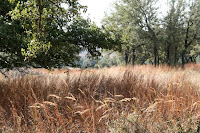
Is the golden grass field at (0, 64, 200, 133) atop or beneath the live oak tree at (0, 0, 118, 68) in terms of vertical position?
beneath

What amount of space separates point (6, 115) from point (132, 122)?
8.08 ft

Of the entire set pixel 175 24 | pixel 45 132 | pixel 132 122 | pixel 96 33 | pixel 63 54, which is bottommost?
pixel 45 132

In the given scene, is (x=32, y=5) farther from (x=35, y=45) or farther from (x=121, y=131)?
(x=121, y=131)

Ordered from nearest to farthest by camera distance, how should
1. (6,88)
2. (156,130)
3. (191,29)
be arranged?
(156,130), (6,88), (191,29)

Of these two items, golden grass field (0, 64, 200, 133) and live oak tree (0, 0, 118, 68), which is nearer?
golden grass field (0, 64, 200, 133)

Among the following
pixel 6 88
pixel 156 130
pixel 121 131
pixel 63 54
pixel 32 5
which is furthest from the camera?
pixel 63 54

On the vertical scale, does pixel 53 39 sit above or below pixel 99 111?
above

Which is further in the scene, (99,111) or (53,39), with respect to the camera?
(53,39)

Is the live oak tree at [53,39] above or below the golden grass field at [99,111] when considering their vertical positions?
above

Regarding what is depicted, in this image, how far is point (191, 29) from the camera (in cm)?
2056

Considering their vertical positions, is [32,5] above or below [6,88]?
above

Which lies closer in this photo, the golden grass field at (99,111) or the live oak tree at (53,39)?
the golden grass field at (99,111)

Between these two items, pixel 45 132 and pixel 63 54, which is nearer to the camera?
pixel 45 132

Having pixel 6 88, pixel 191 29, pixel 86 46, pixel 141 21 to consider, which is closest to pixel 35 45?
pixel 6 88
